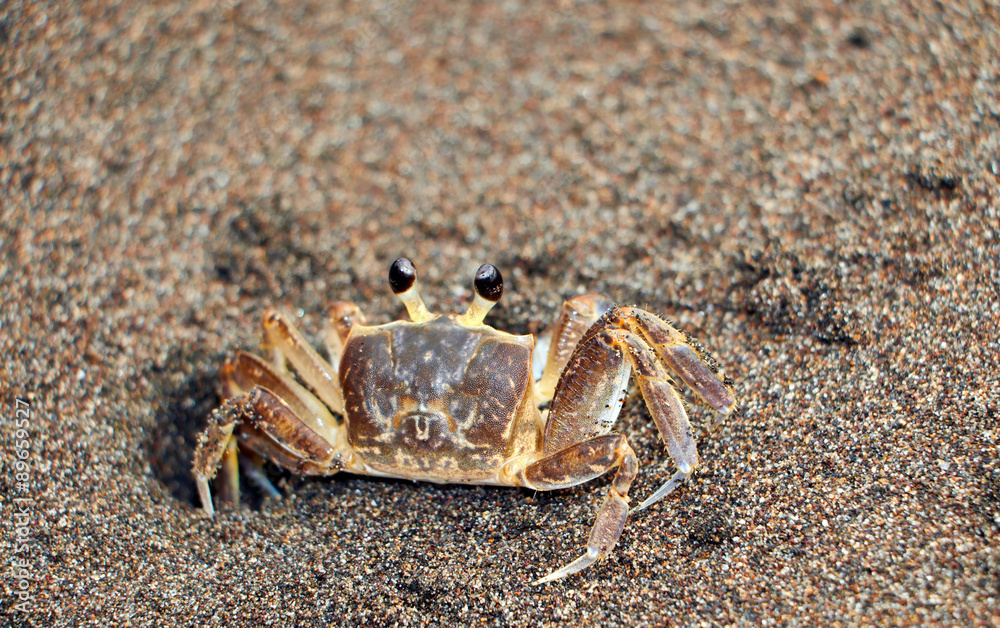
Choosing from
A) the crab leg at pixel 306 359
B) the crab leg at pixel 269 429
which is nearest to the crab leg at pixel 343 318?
the crab leg at pixel 306 359

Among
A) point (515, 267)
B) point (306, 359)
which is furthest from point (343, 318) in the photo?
point (515, 267)

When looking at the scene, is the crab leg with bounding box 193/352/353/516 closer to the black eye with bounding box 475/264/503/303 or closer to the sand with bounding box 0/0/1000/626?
the sand with bounding box 0/0/1000/626

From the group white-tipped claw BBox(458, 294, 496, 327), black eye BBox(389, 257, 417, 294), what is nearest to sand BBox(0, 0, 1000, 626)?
white-tipped claw BBox(458, 294, 496, 327)

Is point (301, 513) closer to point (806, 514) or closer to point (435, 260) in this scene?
point (435, 260)

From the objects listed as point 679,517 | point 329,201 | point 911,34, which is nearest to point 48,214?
point 329,201

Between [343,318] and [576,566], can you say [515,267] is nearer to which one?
[343,318]
